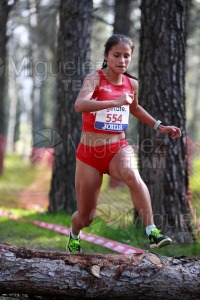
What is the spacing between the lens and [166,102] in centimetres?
638

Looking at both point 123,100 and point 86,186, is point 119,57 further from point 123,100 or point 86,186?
point 86,186

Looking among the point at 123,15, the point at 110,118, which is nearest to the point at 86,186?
the point at 110,118

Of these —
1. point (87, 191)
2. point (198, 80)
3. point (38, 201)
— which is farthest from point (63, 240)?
point (198, 80)

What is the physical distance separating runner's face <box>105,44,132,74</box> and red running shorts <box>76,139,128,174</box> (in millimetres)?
619

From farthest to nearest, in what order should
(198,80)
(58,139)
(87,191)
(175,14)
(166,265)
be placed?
(198,80), (58,139), (175,14), (87,191), (166,265)

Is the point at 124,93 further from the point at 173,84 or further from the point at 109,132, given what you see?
the point at 173,84

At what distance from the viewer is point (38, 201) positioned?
37.8ft

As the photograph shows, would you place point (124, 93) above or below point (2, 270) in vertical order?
above

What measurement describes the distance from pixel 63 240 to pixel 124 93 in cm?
301

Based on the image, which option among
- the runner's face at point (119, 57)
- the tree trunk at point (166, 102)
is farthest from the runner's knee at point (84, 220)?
the tree trunk at point (166, 102)

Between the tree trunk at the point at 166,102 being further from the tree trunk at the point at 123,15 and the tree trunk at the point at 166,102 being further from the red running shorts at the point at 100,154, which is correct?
the tree trunk at the point at 123,15

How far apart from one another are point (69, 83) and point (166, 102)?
2440mm

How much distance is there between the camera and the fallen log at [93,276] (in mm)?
3533

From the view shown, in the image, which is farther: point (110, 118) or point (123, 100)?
point (110, 118)
